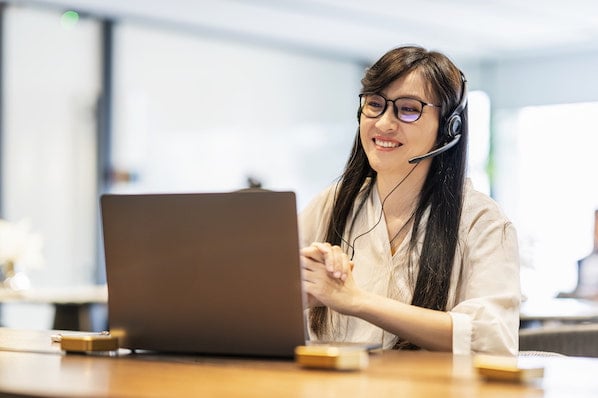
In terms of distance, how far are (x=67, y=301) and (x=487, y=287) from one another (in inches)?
123

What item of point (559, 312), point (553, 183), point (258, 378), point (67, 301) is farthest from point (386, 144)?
point (553, 183)

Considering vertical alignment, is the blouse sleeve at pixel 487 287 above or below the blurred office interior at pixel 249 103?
below

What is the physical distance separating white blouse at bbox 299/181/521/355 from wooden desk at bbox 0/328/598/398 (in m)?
0.21

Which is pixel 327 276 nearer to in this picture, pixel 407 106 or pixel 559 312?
pixel 407 106

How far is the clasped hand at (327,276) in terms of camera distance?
2.02 m

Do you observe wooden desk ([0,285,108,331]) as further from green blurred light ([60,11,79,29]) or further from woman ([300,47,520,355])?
green blurred light ([60,11,79,29])

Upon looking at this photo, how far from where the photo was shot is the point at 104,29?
7.95 m

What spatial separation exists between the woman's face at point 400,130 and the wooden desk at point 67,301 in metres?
2.84

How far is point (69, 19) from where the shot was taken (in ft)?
25.4

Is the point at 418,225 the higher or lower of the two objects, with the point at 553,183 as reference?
lower

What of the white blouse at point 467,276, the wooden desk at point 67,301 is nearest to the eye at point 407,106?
the white blouse at point 467,276

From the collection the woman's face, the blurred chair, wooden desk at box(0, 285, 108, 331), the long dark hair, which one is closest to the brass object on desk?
the long dark hair

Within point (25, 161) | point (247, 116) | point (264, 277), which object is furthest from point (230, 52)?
point (264, 277)

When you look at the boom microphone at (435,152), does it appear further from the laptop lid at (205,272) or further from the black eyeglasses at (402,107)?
the laptop lid at (205,272)
